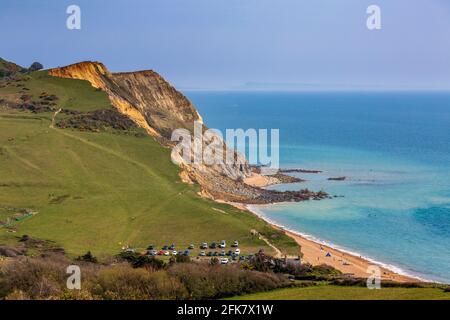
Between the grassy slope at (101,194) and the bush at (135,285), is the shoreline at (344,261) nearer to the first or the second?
the grassy slope at (101,194)

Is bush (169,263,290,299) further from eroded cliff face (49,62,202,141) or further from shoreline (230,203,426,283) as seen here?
eroded cliff face (49,62,202,141)

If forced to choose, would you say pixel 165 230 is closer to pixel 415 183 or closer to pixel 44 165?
pixel 44 165

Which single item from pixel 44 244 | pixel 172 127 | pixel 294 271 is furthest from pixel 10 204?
pixel 172 127

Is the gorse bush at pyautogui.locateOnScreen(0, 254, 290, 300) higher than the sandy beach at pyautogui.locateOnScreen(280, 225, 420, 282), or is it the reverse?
the gorse bush at pyautogui.locateOnScreen(0, 254, 290, 300)

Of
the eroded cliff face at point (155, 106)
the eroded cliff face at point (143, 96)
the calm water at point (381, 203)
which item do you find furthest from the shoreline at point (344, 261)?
the eroded cliff face at point (143, 96)

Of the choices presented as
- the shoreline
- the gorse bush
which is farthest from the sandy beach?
the gorse bush

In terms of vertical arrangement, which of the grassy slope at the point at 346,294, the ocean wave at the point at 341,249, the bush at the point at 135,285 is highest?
the bush at the point at 135,285
